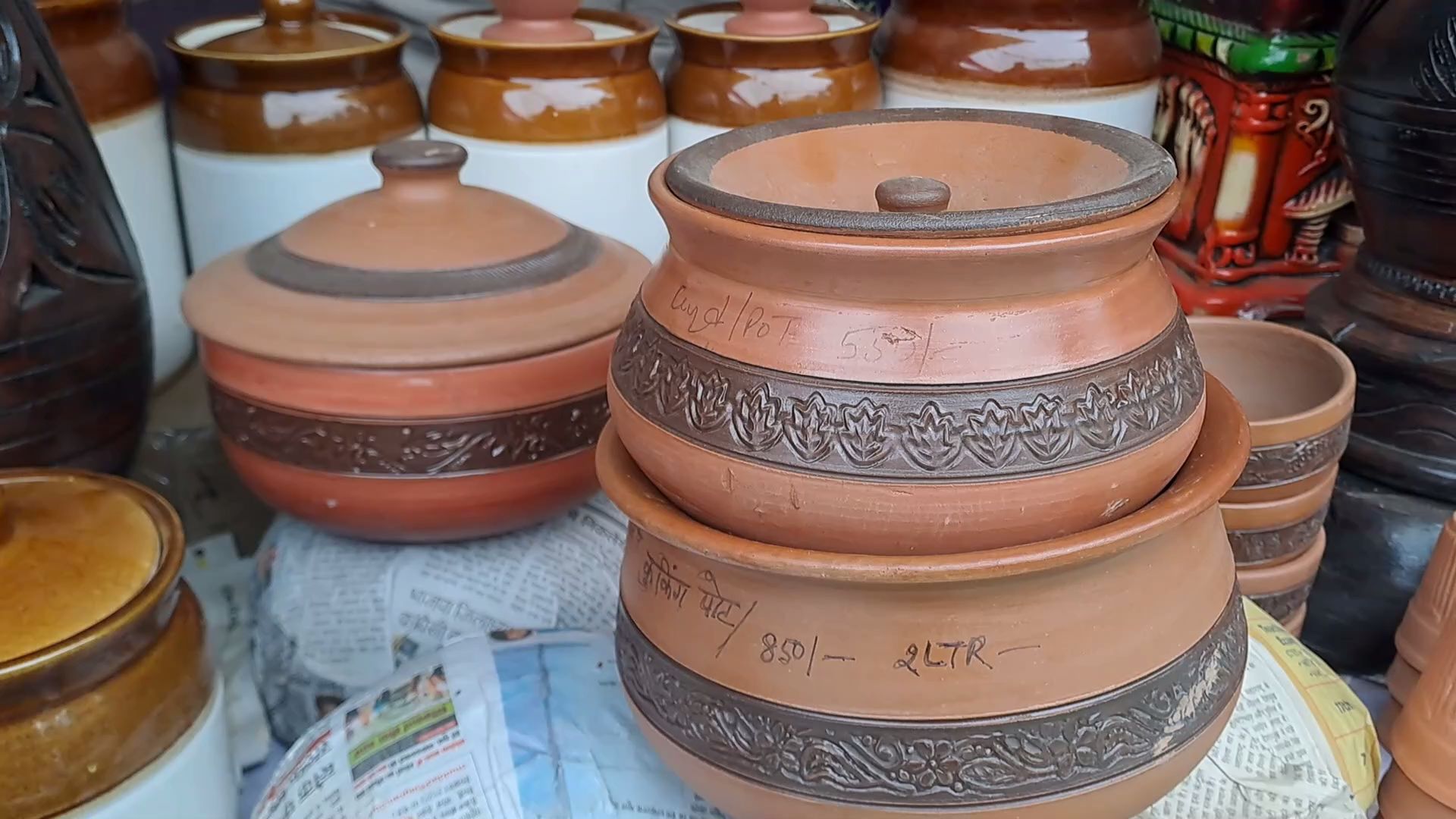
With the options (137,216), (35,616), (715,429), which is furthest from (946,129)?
(137,216)

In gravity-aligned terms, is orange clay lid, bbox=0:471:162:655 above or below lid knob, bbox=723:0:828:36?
below

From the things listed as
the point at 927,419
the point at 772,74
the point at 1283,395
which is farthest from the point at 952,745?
the point at 772,74

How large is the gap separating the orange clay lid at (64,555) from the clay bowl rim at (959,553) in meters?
0.34

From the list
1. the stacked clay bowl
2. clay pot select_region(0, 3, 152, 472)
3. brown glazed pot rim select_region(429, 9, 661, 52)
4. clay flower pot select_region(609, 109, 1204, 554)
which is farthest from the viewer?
brown glazed pot rim select_region(429, 9, 661, 52)

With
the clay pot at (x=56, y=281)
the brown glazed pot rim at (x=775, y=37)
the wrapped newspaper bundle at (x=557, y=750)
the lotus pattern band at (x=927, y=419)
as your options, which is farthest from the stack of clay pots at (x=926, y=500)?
the brown glazed pot rim at (x=775, y=37)

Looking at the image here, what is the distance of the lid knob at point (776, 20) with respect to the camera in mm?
1264

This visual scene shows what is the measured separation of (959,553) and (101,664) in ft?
1.72

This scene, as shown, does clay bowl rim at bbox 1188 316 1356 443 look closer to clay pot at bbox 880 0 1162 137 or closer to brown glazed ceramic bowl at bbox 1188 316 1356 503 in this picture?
brown glazed ceramic bowl at bbox 1188 316 1356 503

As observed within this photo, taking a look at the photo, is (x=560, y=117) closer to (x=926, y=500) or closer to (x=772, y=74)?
(x=772, y=74)

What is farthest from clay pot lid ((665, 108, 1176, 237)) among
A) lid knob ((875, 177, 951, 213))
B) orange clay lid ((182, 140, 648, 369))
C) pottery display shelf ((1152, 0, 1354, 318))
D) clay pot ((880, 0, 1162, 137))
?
pottery display shelf ((1152, 0, 1354, 318))

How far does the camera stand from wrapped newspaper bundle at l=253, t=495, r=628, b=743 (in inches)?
40.2

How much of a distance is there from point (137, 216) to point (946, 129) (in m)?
0.91

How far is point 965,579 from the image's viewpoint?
1.80ft

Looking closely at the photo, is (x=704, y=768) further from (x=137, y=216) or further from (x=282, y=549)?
Result: (x=137, y=216)
